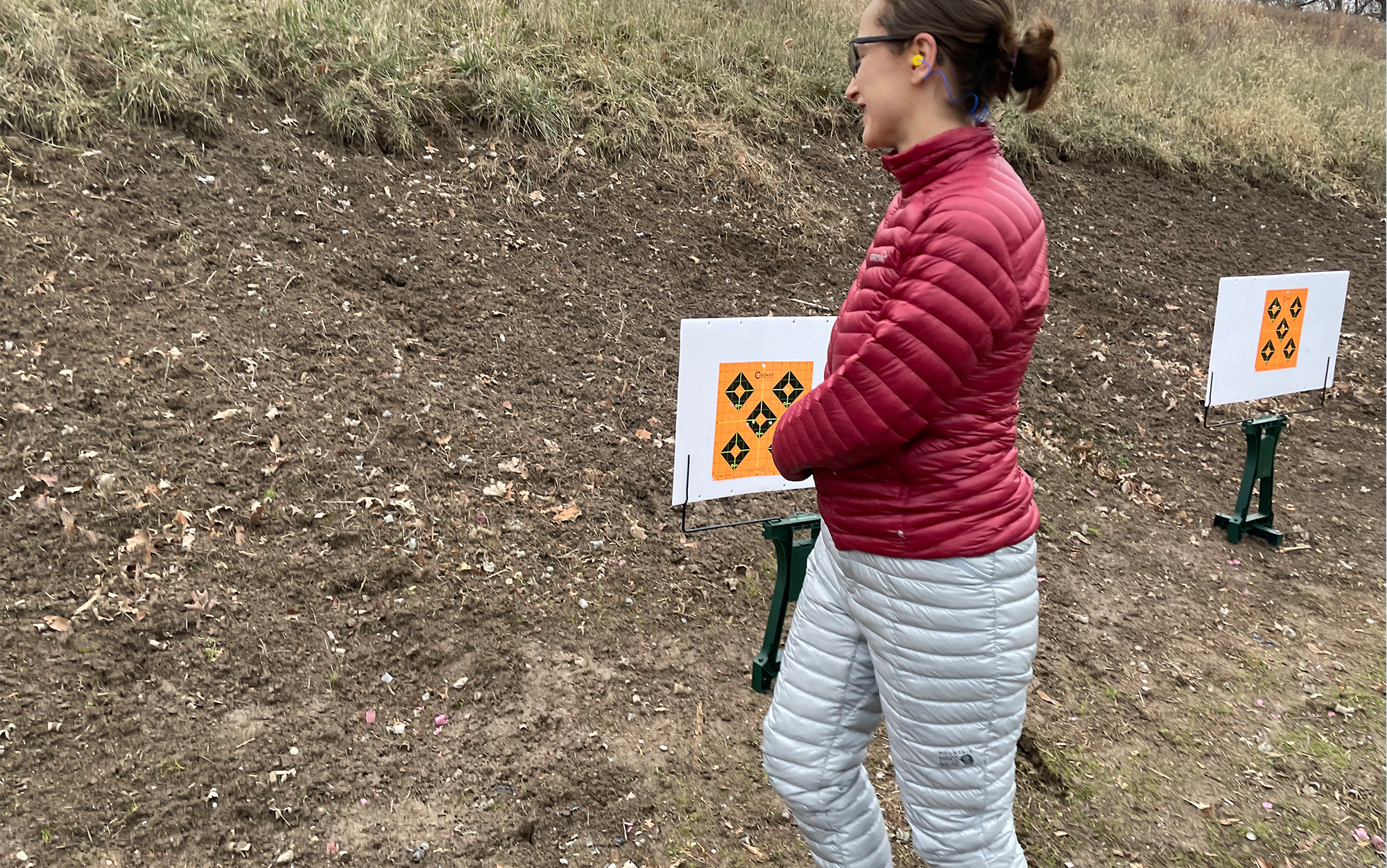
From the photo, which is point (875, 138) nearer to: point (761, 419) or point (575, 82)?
point (761, 419)

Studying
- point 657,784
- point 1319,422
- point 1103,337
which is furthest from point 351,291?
point 1319,422

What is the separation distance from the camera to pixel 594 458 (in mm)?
4074

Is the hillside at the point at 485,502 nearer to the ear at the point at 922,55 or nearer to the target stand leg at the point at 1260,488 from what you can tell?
the target stand leg at the point at 1260,488

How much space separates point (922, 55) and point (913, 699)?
1160 mm

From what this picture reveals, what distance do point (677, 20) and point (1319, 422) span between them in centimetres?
515

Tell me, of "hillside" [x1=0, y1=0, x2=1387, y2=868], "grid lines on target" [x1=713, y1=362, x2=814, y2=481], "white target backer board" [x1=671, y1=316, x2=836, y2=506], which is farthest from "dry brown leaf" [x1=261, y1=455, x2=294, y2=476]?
"grid lines on target" [x1=713, y1=362, x2=814, y2=481]

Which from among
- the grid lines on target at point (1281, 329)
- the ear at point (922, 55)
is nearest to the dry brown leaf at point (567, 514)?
the ear at point (922, 55)

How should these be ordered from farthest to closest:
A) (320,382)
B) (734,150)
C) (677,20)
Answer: (677,20) < (734,150) < (320,382)

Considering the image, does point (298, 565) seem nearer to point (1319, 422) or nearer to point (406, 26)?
point (406, 26)

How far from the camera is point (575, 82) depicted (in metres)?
5.96

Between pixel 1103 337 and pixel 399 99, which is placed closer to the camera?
pixel 399 99

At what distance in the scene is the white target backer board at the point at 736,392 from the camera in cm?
288

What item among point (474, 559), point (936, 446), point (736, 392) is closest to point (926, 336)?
point (936, 446)

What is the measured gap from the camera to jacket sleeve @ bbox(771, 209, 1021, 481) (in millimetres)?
1597
